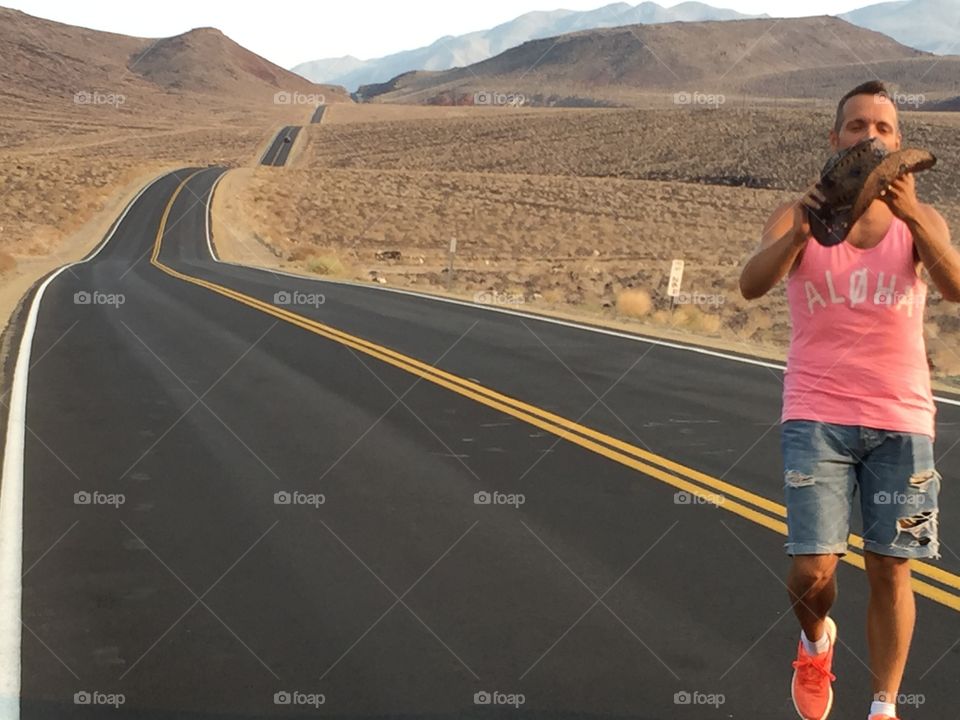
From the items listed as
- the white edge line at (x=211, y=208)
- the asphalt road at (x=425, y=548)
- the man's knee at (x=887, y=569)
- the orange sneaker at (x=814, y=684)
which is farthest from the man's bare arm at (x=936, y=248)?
the white edge line at (x=211, y=208)

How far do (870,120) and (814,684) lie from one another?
2008 mm

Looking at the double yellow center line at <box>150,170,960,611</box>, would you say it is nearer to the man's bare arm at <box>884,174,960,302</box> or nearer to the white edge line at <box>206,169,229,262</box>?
the man's bare arm at <box>884,174,960,302</box>

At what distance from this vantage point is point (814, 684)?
384 centimetres

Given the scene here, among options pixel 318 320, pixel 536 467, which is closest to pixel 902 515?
pixel 536 467

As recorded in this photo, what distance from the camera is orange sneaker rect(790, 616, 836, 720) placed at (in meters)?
3.83

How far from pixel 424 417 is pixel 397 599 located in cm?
461

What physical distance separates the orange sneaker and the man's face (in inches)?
67.7

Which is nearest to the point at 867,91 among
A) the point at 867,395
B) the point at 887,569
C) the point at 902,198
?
the point at 902,198

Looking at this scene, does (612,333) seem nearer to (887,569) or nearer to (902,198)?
(887,569)

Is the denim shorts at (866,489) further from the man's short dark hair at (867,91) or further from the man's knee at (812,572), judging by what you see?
the man's short dark hair at (867,91)

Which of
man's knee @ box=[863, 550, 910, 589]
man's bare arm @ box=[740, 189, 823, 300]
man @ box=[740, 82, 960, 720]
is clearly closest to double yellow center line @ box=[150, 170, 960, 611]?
man's knee @ box=[863, 550, 910, 589]

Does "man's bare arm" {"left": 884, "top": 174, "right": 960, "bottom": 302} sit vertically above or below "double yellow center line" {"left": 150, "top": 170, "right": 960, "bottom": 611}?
above

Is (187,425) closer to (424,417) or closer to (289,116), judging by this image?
(424,417)

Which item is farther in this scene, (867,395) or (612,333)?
(612,333)
